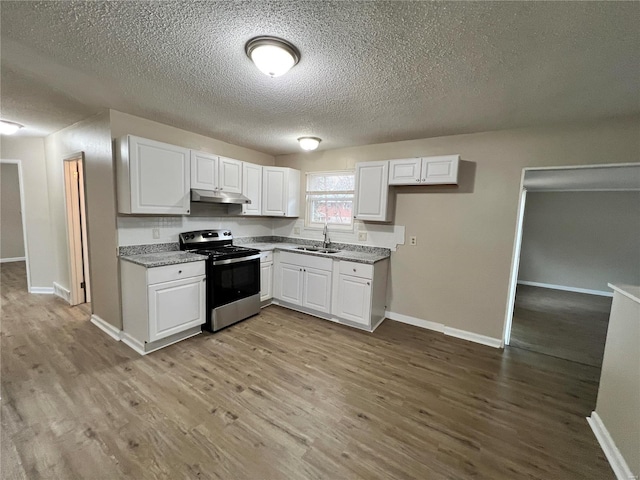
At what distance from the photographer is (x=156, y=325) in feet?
8.71

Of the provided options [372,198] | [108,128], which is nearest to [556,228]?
[372,198]

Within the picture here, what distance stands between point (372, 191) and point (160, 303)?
2772mm

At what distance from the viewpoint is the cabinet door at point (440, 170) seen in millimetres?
2967

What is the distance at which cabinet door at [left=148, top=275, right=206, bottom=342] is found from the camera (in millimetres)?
2631

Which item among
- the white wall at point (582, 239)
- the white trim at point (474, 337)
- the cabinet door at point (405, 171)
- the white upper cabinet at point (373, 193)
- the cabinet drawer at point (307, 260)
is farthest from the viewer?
the white wall at point (582, 239)

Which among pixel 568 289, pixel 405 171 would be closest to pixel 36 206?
pixel 405 171

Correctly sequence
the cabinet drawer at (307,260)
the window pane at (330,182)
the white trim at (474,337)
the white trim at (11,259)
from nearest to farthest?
the white trim at (474,337)
the cabinet drawer at (307,260)
the window pane at (330,182)
the white trim at (11,259)

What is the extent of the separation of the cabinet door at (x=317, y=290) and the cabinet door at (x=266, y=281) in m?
0.59

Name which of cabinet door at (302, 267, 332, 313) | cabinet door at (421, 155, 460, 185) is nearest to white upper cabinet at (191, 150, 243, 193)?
cabinet door at (302, 267, 332, 313)

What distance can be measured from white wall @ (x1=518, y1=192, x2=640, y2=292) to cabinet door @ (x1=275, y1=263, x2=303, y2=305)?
574 centimetres

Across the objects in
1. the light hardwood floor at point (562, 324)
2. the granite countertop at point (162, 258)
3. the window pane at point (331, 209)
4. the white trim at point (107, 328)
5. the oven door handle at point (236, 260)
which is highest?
the window pane at point (331, 209)

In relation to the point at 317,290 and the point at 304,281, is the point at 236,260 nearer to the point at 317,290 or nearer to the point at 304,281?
the point at 304,281

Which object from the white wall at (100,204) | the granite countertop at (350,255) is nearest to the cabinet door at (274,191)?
the granite countertop at (350,255)

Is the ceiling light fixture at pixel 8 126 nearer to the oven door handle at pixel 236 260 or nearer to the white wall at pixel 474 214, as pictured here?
the oven door handle at pixel 236 260
